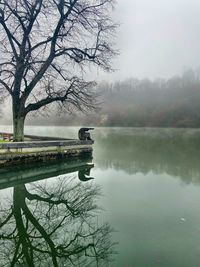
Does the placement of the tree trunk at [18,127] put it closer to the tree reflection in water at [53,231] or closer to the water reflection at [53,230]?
the water reflection at [53,230]

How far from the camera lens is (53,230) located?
250 inches

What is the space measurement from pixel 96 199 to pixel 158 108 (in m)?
71.9

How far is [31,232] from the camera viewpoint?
20.4 feet

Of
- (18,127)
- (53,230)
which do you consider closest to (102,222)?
(53,230)

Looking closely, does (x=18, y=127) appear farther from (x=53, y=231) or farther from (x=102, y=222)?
(x=53, y=231)

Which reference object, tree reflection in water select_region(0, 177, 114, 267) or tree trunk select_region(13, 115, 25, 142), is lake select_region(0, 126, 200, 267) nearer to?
tree reflection in water select_region(0, 177, 114, 267)

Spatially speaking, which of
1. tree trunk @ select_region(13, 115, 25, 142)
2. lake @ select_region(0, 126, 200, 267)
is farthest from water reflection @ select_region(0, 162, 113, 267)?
tree trunk @ select_region(13, 115, 25, 142)

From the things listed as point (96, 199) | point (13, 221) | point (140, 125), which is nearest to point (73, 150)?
point (96, 199)

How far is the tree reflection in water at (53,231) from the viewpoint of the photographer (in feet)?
16.9

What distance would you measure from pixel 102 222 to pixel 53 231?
3.50 ft

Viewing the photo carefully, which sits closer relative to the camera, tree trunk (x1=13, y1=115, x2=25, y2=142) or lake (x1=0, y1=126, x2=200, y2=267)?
lake (x1=0, y1=126, x2=200, y2=267)

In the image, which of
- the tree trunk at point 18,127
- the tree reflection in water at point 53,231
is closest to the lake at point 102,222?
the tree reflection in water at point 53,231

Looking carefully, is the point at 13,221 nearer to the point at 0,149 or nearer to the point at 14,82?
the point at 0,149

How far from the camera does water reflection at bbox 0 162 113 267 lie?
16.9ft
